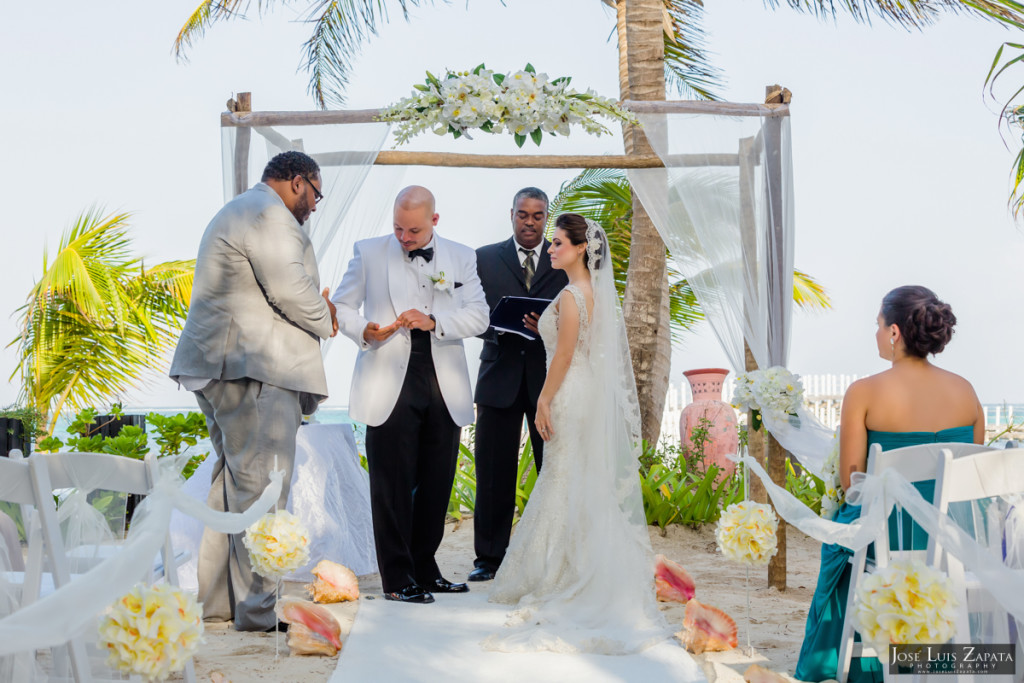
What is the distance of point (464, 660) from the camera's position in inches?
145

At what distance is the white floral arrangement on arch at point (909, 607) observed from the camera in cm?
248

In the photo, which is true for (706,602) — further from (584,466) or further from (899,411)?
(899,411)

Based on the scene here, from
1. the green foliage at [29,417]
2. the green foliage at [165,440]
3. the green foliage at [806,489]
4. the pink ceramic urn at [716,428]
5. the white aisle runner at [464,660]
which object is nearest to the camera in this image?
the white aisle runner at [464,660]

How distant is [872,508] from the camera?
9.32 ft

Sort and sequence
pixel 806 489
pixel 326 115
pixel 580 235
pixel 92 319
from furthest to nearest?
pixel 92 319
pixel 806 489
pixel 326 115
pixel 580 235

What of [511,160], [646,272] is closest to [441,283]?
[511,160]

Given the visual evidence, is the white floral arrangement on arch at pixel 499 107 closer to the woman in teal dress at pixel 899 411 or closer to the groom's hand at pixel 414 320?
the groom's hand at pixel 414 320

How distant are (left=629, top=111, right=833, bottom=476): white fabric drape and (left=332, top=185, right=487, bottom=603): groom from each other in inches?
62.7

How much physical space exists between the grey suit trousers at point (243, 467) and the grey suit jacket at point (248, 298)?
95 mm

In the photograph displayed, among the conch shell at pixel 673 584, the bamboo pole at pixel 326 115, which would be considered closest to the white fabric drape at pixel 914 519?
the conch shell at pixel 673 584

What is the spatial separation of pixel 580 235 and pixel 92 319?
8.13 m

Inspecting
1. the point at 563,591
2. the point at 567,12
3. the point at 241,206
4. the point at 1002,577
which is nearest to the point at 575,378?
the point at 563,591

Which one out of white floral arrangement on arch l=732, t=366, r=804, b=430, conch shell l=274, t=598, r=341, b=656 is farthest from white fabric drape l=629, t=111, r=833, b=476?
conch shell l=274, t=598, r=341, b=656

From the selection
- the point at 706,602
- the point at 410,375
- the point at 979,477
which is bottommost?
the point at 706,602
